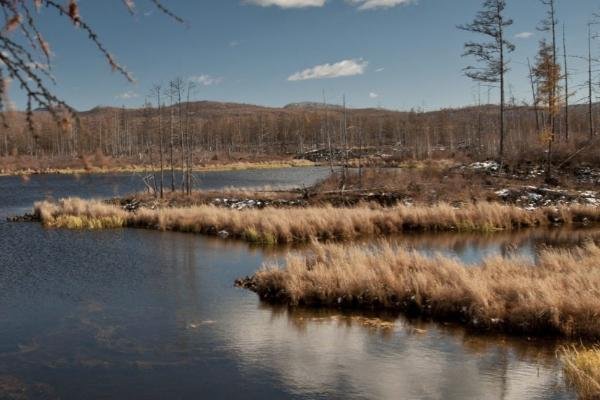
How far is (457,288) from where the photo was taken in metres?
12.2

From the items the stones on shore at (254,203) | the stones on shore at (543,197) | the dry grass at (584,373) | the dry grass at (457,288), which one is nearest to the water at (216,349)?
the dry grass at (584,373)

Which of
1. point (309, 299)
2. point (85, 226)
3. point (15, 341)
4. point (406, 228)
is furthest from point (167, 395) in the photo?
point (85, 226)

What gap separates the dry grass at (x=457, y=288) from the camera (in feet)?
35.2

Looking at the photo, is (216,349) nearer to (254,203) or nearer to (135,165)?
(254,203)

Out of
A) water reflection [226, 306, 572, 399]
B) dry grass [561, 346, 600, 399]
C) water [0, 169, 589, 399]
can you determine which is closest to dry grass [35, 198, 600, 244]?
water [0, 169, 589, 399]

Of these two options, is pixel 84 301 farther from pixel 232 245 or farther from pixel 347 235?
pixel 347 235

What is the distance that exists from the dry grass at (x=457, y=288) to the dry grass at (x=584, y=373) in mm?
1813

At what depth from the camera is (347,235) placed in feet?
73.2

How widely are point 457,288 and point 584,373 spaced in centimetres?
427

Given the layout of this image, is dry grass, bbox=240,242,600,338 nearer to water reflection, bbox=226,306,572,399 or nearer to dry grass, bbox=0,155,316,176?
water reflection, bbox=226,306,572,399

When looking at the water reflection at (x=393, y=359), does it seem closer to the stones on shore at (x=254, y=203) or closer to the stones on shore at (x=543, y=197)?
the stones on shore at (x=254, y=203)

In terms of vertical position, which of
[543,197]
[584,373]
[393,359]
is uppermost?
[543,197]

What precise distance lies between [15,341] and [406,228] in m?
16.9

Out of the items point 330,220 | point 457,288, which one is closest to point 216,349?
point 457,288
